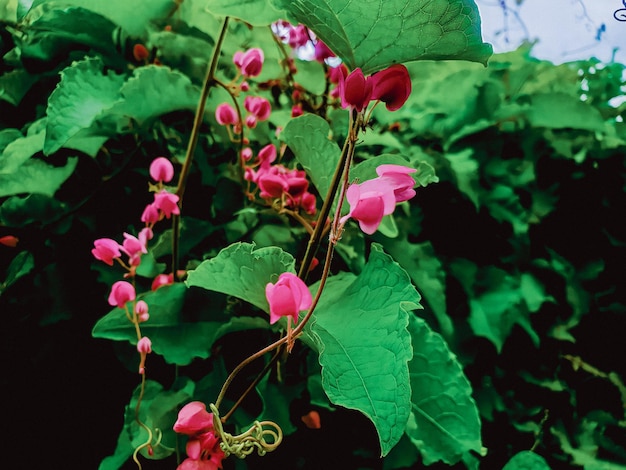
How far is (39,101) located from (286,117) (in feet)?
1.14

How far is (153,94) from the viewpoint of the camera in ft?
1.95

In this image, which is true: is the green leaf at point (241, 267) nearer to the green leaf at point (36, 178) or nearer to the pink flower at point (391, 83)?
the pink flower at point (391, 83)

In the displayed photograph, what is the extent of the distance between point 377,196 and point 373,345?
4.6 inches

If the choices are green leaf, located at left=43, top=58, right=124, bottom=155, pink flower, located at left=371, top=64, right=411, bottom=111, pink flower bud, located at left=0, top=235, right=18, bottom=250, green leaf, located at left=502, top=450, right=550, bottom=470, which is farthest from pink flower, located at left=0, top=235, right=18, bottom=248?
green leaf, located at left=502, top=450, right=550, bottom=470

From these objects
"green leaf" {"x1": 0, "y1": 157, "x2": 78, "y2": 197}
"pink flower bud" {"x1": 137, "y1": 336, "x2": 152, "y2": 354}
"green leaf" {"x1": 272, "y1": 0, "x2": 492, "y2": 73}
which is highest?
"green leaf" {"x1": 272, "y1": 0, "x2": 492, "y2": 73}

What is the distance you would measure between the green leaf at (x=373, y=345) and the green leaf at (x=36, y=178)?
15.6 inches

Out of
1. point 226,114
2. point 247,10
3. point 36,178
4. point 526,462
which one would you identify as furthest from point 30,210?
point 526,462

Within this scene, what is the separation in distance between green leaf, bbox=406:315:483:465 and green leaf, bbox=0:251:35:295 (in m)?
0.48

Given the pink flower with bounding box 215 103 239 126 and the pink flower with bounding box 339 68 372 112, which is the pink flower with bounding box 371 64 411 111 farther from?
the pink flower with bounding box 215 103 239 126

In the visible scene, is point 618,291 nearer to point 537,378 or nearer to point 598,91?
point 537,378

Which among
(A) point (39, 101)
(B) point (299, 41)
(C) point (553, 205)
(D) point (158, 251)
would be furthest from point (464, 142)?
(A) point (39, 101)

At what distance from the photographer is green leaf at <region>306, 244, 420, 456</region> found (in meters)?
0.33

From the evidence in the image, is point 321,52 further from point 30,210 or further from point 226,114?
point 30,210

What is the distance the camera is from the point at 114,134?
2.18 ft
